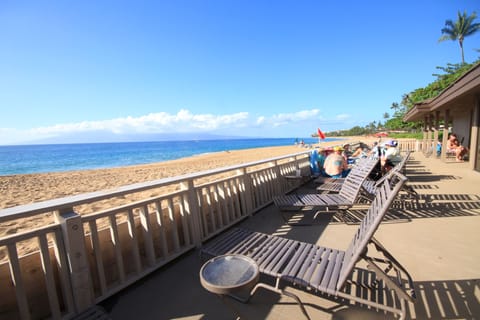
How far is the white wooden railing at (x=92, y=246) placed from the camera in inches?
63.0

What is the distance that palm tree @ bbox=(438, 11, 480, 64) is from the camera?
3064 centimetres

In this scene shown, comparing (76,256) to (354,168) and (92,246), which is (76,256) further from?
(354,168)

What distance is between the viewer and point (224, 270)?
1524 millimetres

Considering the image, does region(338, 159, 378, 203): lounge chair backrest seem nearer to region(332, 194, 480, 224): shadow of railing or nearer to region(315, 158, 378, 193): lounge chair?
region(315, 158, 378, 193): lounge chair

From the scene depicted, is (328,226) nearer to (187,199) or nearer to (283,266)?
(283,266)

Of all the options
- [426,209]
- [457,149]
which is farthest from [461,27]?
[426,209]

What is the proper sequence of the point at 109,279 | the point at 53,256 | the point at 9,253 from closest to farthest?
the point at 9,253 → the point at 53,256 → the point at 109,279

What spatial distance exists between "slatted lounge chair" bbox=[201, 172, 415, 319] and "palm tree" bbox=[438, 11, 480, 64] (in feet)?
141

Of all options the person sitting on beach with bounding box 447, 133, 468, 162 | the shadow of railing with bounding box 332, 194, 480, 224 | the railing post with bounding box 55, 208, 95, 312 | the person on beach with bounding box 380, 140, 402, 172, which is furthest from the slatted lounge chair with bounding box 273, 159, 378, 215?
the person sitting on beach with bounding box 447, 133, 468, 162

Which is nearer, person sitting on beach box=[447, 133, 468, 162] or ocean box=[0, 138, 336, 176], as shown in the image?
person sitting on beach box=[447, 133, 468, 162]

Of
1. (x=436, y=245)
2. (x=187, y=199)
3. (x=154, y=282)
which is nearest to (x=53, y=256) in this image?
(x=154, y=282)

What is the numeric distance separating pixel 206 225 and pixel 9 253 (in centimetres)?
189

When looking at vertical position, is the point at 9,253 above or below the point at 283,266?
above

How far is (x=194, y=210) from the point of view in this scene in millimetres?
2773
